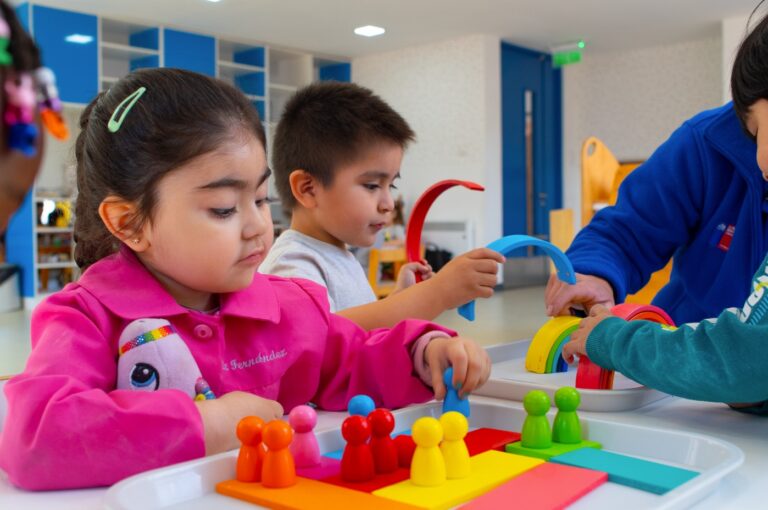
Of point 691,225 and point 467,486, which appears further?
point 691,225

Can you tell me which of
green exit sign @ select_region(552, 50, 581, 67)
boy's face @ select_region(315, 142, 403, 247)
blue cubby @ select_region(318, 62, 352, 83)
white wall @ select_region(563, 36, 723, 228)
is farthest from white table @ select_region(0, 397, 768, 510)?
blue cubby @ select_region(318, 62, 352, 83)

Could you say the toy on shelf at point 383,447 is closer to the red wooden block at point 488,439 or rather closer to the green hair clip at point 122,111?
the red wooden block at point 488,439

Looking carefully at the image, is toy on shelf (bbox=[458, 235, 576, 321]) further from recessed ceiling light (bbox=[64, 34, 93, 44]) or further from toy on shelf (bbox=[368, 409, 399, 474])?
recessed ceiling light (bbox=[64, 34, 93, 44])

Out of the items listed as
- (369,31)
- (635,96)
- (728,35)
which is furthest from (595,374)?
(635,96)

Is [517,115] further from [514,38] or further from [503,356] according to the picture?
[503,356]

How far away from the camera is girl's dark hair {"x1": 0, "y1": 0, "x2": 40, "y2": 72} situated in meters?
0.12

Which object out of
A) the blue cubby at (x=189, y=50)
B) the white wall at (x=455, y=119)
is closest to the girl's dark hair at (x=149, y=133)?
the blue cubby at (x=189, y=50)

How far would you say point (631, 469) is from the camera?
0.48 m

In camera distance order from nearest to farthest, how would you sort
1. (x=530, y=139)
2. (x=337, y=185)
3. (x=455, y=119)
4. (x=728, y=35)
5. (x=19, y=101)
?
(x=19, y=101) → (x=337, y=185) → (x=728, y=35) → (x=455, y=119) → (x=530, y=139)

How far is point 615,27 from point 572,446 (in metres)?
6.29

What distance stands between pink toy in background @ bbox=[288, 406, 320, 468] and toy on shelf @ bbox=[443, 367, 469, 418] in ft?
0.52

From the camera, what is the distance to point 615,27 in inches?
245

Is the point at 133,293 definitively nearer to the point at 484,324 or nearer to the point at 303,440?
the point at 303,440

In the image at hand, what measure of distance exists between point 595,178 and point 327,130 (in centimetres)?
174
